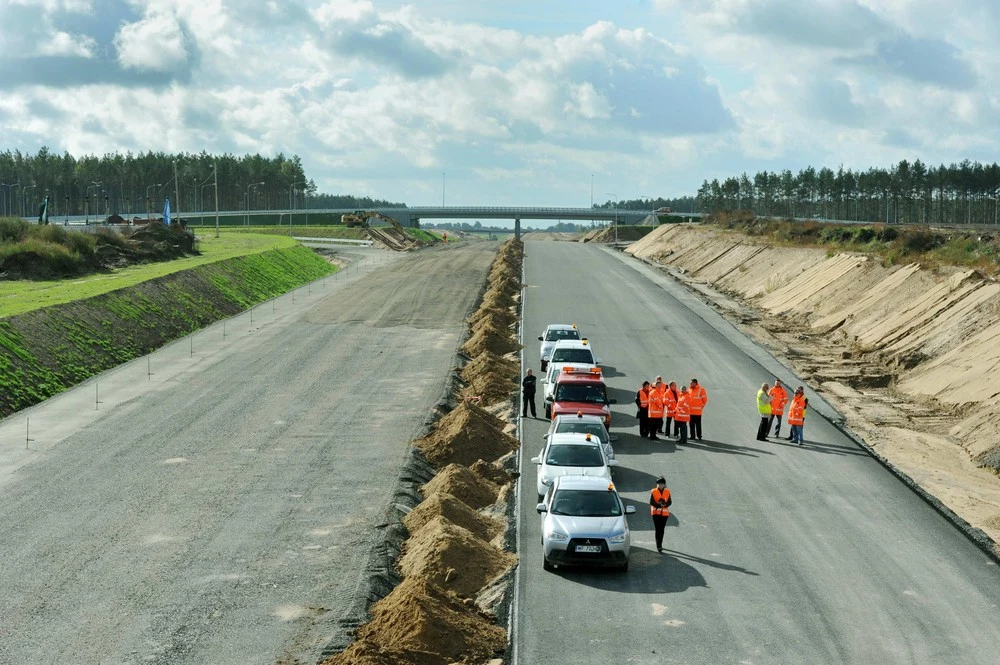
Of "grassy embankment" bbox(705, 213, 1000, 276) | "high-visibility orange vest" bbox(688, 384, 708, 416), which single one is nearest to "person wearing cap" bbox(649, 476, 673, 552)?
"high-visibility orange vest" bbox(688, 384, 708, 416)

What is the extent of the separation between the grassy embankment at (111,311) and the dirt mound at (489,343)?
15.5m

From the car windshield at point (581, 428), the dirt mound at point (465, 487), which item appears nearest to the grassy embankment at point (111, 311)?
the dirt mound at point (465, 487)

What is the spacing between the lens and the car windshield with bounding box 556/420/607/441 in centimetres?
2834

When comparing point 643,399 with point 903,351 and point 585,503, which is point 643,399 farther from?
point 903,351

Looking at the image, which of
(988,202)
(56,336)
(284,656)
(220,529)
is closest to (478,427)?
(220,529)

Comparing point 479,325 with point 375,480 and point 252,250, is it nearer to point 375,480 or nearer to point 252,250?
point 375,480

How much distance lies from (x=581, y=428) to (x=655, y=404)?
448cm

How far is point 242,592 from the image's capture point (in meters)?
20.4

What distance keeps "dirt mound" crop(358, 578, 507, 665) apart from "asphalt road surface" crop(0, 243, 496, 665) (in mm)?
1306

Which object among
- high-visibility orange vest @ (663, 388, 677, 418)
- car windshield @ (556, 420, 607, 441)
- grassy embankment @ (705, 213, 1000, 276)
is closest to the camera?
car windshield @ (556, 420, 607, 441)

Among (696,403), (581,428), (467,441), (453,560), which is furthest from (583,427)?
(453,560)

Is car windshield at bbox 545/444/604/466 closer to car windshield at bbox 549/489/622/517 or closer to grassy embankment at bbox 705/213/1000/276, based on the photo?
car windshield at bbox 549/489/622/517

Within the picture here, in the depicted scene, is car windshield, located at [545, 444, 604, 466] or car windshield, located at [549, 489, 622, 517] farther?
car windshield, located at [545, 444, 604, 466]

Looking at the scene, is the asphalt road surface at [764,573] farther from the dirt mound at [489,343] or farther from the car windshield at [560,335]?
the dirt mound at [489,343]
